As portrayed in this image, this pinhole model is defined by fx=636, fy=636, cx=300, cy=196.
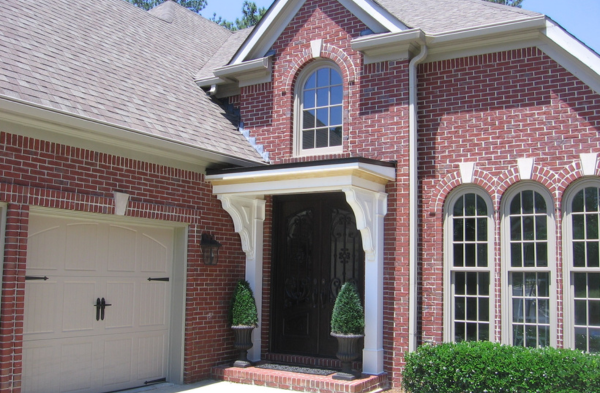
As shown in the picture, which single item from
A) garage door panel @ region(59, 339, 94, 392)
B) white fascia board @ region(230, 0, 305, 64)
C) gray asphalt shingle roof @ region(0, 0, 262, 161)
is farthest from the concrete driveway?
white fascia board @ region(230, 0, 305, 64)

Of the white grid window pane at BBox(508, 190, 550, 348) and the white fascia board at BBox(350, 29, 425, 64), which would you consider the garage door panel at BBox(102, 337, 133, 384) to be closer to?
the white grid window pane at BBox(508, 190, 550, 348)

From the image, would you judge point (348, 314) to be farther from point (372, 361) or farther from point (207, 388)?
point (207, 388)

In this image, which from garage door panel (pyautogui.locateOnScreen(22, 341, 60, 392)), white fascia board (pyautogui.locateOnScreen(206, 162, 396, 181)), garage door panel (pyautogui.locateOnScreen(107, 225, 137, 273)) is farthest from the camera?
white fascia board (pyautogui.locateOnScreen(206, 162, 396, 181))

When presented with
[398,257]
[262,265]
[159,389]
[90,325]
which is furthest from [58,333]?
[398,257]

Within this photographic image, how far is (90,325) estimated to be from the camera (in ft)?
27.9

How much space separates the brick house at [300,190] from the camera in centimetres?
805

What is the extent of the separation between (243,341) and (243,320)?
34 cm

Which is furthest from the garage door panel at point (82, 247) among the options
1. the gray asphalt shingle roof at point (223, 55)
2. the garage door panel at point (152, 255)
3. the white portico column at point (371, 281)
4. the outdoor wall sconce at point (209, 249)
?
the gray asphalt shingle roof at point (223, 55)

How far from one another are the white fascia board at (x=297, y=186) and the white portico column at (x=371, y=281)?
165 mm

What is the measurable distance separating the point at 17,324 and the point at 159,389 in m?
2.60

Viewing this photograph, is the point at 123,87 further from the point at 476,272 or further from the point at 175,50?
the point at 476,272

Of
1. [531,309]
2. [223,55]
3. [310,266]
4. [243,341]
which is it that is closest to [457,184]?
[531,309]

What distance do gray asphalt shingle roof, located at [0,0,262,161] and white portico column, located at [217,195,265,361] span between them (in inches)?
32.4

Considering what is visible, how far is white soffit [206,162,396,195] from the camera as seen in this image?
9.04 meters
